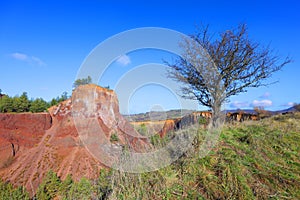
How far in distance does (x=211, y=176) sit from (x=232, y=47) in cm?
741

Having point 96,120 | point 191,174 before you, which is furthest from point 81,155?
point 191,174

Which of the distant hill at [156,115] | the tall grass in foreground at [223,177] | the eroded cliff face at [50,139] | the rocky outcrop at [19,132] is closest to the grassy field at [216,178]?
the tall grass in foreground at [223,177]

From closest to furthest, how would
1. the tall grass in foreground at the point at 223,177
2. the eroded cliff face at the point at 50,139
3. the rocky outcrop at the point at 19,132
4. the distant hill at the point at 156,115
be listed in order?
1. the tall grass in foreground at the point at 223,177
2. the distant hill at the point at 156,115
3. the eroded cliff face at the point at 50,139
4. the rocky outcrop at the point at 19,132

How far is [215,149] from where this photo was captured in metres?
4.29

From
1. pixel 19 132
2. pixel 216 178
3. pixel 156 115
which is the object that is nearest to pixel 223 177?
pixel 216 178

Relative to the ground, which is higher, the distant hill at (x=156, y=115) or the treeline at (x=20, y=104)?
the treeline at (x=20, y=104)

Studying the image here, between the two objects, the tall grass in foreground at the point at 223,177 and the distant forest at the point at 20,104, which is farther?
the distant forest at the point at 20,104

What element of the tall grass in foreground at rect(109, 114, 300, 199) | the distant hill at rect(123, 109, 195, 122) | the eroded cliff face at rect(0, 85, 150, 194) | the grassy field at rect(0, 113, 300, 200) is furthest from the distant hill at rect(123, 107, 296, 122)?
the eroded cliff face at rect(0, 85, 150, 194)

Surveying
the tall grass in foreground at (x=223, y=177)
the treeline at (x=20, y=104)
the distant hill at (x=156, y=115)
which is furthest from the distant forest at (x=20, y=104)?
the tall grass in foreground at (x=223, y=177)

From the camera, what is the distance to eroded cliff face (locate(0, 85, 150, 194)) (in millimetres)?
16606

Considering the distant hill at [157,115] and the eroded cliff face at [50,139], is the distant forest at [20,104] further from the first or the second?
the distant hill at [157,115]

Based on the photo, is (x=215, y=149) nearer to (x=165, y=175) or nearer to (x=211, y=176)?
(x=211, y=176)

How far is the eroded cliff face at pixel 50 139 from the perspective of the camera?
16.6 metres

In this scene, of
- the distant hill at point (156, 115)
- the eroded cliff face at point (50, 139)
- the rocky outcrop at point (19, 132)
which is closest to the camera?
the distant hill at point (156, 115)
